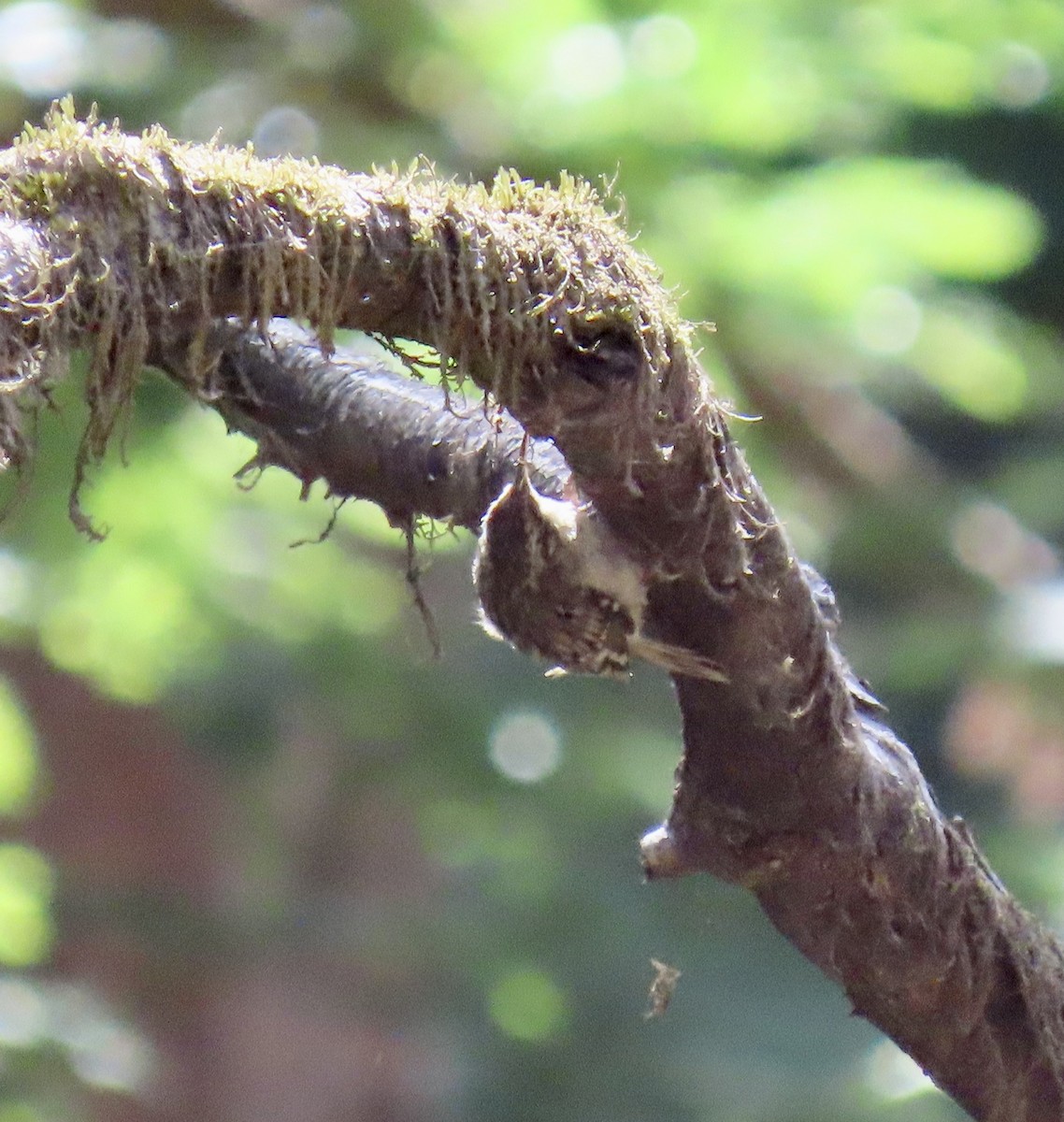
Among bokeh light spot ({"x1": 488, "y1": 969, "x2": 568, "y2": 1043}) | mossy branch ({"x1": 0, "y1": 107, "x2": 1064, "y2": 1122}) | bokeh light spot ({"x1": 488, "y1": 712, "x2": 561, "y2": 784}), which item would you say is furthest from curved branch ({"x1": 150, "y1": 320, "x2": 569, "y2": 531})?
bokeh light spot ({"x1": 488, "y1": 969, "x2": 568, "y2": 1043})

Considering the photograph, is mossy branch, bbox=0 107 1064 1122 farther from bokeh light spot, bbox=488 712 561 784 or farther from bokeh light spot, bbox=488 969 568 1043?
bokeh light spot, bbox=488 969 568 1043

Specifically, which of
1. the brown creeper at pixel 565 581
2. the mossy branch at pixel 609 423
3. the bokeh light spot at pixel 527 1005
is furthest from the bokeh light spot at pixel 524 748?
the brown creeper at pixel 565 581

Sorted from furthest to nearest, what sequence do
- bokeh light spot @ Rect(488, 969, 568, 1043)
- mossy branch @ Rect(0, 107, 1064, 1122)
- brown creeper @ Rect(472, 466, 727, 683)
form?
bokeh light spot @ Rect(488, 969, 568, 1043) < brown creeper @ Rect(472, 466, 727, 683) < mossy branch @ Rect(0, 107, 1064, 1122)

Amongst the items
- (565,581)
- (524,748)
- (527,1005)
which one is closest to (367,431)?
(565,581)

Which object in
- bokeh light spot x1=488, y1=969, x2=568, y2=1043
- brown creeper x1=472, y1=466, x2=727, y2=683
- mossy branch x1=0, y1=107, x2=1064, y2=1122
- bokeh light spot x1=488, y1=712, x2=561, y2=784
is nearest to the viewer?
mossy branch x1=0, y1=107, x2=1064, y2=1122

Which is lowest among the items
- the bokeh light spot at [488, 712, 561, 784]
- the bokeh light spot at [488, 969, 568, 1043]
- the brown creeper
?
the bokeh light spot at [488, 969, 568, 1043]

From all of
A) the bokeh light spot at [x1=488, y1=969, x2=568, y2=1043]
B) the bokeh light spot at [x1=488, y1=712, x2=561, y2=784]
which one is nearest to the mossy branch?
the bokeh light spot at [x1=488, y1=712, x2=561, y2=784]

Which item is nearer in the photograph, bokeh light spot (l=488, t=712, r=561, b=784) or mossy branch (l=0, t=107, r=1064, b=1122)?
mossy branch (l=0, t=107, r=1064, b=1122)

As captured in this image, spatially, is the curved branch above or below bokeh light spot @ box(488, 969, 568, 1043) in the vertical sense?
above
